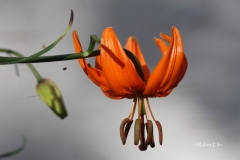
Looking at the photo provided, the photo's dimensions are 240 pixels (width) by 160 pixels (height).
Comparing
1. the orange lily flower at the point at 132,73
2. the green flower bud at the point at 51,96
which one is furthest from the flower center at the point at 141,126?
the green flower bud at the point at 51,96

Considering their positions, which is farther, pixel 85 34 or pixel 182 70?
pixel 85 34

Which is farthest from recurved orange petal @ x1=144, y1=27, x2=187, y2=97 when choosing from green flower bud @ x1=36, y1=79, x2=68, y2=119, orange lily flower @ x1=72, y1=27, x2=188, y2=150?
green flower bud @ x1=36, y1=79, x2=68, y2=119

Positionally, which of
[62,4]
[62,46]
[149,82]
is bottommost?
[149,82]

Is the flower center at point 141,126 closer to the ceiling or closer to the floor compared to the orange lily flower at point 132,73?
closer to the floor

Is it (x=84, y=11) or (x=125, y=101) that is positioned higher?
(x=84, y=11)

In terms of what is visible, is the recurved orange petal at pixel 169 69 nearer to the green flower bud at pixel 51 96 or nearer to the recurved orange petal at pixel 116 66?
the recurved orange petal at pixel 116 66

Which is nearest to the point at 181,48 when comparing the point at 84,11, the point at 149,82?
the point at 149,82

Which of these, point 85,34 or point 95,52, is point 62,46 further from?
point 95,52
